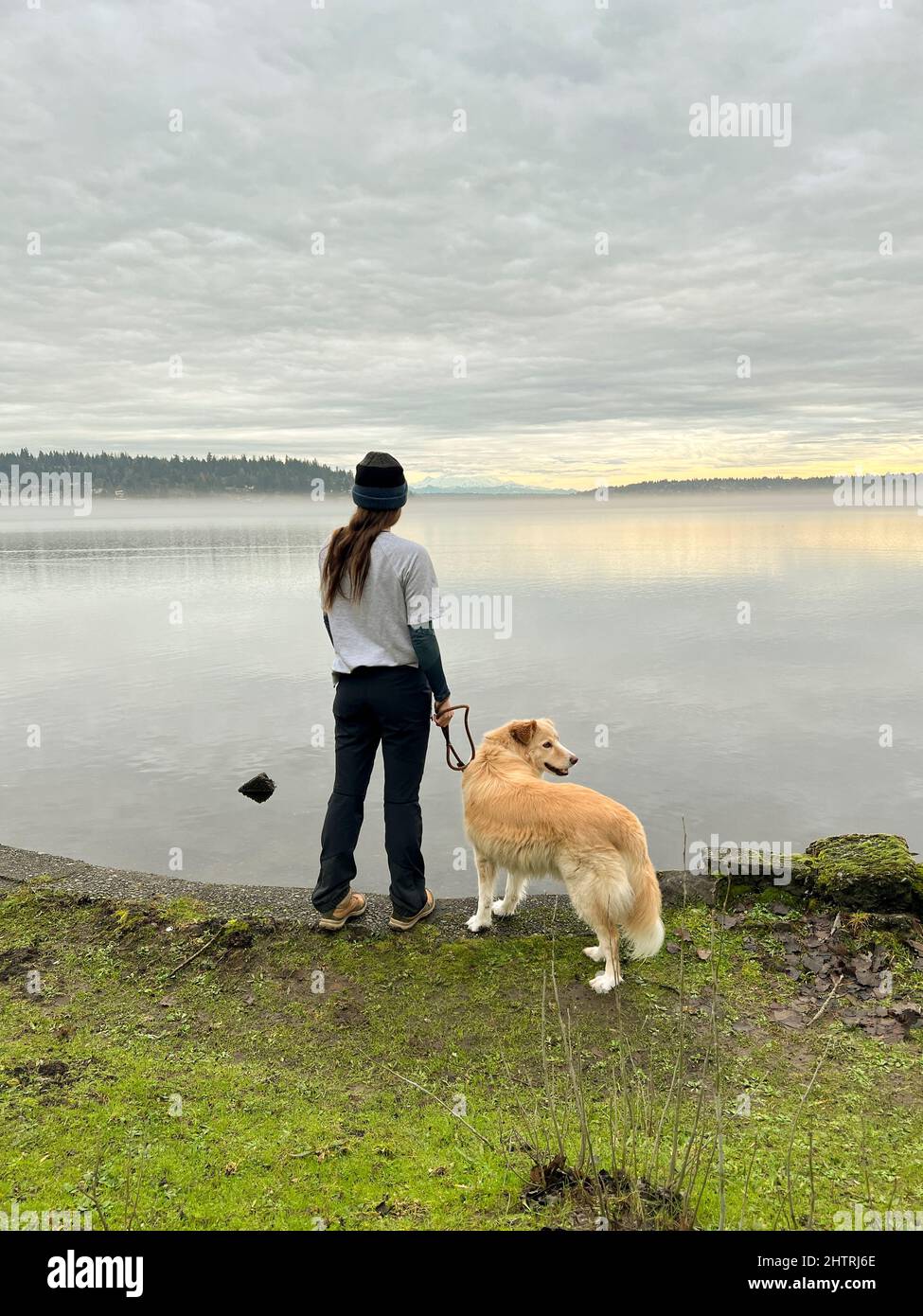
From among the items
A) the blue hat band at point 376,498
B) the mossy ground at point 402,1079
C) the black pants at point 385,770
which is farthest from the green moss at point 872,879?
the blue hat band at point 376,498

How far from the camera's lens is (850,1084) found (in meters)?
4.58

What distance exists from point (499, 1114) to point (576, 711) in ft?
45.2

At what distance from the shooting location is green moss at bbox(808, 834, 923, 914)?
6488 mm

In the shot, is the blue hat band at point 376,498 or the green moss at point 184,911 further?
the green moss at point 184,911

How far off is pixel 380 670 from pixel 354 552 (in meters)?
0.92

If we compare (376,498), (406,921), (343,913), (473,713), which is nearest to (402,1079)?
(406,921)

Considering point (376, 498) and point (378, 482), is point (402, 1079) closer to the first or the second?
point (376, 498)

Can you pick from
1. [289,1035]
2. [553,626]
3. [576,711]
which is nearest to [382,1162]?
[289,1035]

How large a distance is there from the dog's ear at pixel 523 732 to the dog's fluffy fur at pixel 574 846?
0.12 meters

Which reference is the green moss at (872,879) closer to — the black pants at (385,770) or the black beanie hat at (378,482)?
the black pants at (385,770)

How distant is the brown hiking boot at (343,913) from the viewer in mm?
6406
